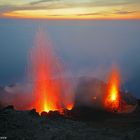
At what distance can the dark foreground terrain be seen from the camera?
135 feet

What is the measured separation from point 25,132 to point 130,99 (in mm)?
48167

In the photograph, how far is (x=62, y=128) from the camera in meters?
45.7

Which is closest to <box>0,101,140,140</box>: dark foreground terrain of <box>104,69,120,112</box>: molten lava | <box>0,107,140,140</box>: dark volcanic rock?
<box>0,107,140,140</box>: dark volcanic rock

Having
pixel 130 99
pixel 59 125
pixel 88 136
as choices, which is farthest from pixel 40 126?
pixel 130 99

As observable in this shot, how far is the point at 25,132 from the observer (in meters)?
42.3

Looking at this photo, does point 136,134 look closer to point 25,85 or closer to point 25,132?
point 25,132

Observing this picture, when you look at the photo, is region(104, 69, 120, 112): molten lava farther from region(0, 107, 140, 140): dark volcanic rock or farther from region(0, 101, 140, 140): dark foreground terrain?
region(0, 107, 140, 140): dark volcanic rock

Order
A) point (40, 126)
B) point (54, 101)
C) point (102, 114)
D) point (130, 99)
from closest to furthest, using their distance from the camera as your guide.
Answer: point (40, 126), point (102, 114), point (54, 101), point (130, 99)

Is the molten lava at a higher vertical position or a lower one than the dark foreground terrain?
lower

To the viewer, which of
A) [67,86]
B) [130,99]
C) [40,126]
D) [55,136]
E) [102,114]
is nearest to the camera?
[55,136]

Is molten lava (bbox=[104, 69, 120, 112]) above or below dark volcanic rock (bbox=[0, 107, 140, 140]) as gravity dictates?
below

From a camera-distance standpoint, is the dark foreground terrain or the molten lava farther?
the molten lava

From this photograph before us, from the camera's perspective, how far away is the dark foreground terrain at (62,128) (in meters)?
41.2

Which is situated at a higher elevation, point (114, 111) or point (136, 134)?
point (136, 134)
